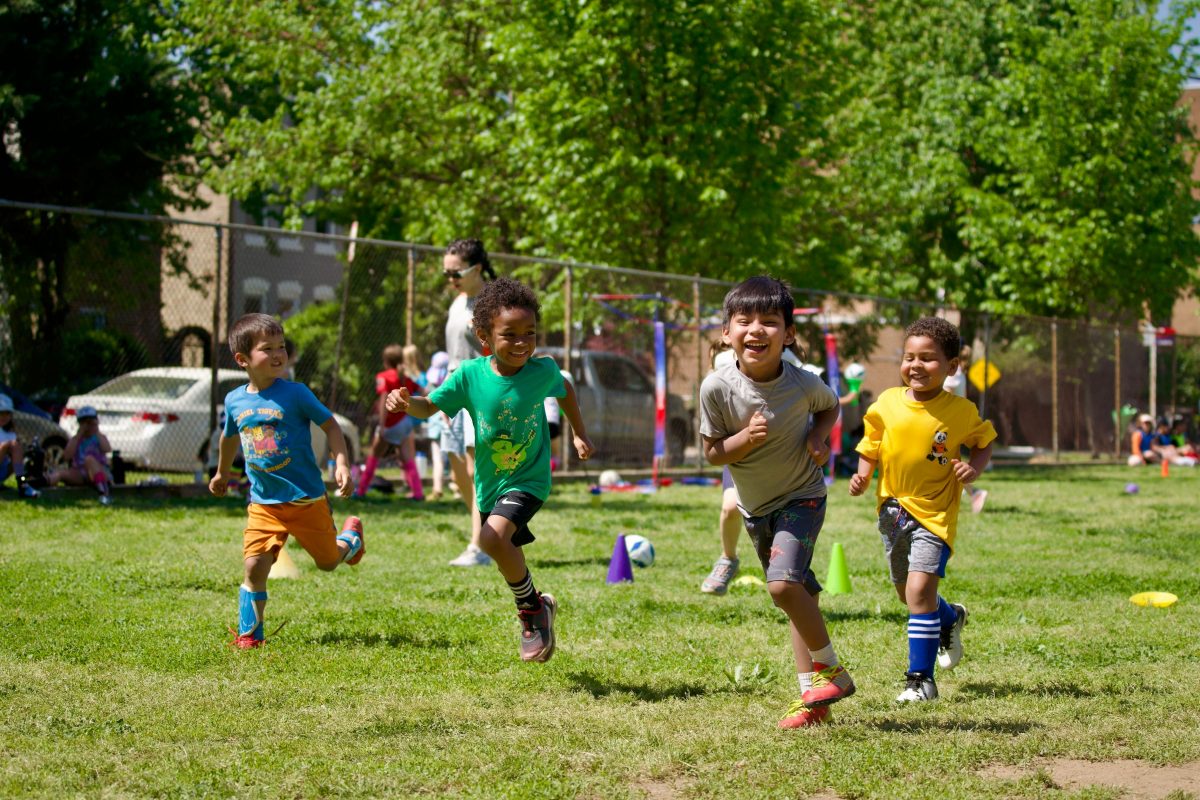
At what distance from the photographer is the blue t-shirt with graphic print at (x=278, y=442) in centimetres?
663

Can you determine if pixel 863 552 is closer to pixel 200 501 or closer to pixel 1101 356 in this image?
pixel 200 501

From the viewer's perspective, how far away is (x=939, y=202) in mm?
31703

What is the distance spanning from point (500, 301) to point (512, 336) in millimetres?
156

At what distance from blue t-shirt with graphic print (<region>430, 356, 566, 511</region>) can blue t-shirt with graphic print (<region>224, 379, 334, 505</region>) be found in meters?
0.92

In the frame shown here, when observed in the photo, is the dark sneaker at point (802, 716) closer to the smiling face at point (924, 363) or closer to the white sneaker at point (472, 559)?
the smiling face at point (924, 363)

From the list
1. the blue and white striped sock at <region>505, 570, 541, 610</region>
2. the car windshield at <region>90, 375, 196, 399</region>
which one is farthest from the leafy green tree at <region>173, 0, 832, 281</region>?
the blue and white striped sock at <region>505, 570, 541, 610</region>

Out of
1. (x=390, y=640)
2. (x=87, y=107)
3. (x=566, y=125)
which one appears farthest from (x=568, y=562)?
(x=87, y=107)

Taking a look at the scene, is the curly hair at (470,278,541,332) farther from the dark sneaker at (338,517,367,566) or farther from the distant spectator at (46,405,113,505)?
the distant spectator at (46,405,113,505)

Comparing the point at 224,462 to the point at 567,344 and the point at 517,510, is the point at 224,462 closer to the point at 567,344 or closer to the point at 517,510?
the point at 517,510

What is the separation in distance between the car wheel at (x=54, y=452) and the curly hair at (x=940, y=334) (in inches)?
383

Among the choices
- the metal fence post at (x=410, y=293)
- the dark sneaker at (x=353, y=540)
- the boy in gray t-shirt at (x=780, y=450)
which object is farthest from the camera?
the metal fence post at (x=410, y=293)

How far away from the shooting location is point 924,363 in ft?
19.2

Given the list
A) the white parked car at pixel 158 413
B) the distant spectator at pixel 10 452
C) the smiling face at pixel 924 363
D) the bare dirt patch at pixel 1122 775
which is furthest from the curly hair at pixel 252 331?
the distant spectator at pixel 10 452

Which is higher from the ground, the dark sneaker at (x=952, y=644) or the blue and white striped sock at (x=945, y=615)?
the blue and white striped sock at (x=945, y=615)
